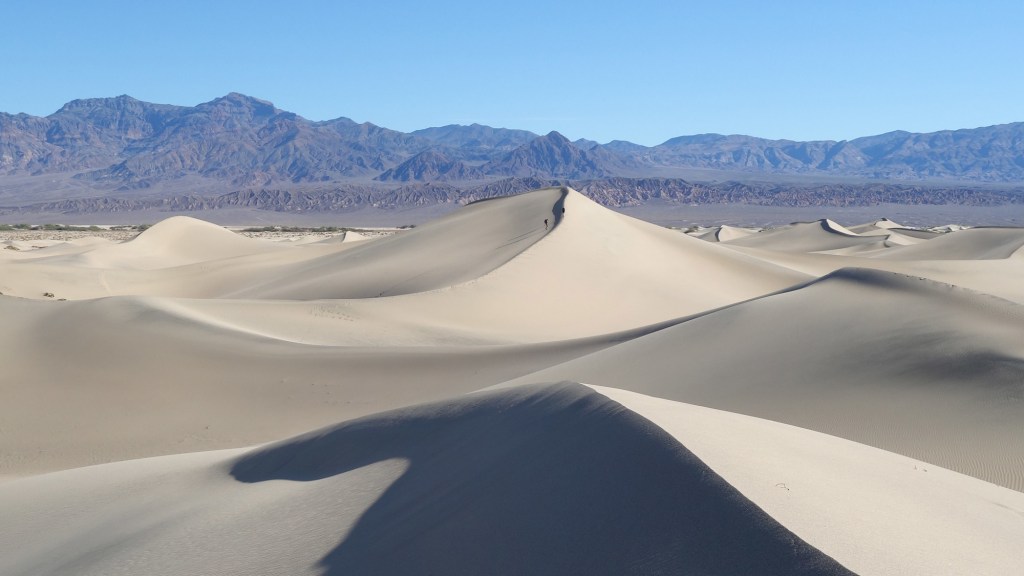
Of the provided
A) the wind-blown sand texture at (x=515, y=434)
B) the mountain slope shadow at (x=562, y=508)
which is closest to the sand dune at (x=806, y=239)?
the wind-blown sand texture at (x=515, y=434)

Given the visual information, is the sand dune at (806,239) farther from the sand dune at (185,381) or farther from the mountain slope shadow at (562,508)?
the mountain slope shadow at (562,508)

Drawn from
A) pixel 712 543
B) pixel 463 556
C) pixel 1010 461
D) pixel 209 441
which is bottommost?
pixel 209 441

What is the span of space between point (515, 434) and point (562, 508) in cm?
152

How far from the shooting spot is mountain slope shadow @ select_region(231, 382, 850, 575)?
171 inches

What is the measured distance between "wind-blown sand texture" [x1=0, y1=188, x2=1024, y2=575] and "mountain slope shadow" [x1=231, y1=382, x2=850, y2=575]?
2 cm

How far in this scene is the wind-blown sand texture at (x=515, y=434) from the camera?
15.8 ft

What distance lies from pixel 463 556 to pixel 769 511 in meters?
1.65

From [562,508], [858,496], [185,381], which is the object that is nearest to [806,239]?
[185,381]

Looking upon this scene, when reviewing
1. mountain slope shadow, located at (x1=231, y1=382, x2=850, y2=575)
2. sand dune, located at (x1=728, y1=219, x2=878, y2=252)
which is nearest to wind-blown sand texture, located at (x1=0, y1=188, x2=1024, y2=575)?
mountain slope shadow, located at (x1=231, y1=382, x2=850, y2=575)

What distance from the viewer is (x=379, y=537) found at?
562cm

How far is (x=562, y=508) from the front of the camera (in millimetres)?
5172

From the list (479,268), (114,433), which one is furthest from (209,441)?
(479,268)

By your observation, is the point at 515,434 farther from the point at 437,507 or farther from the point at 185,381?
the point at 185,381

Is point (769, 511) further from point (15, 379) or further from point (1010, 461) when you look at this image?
point (15, 379)
